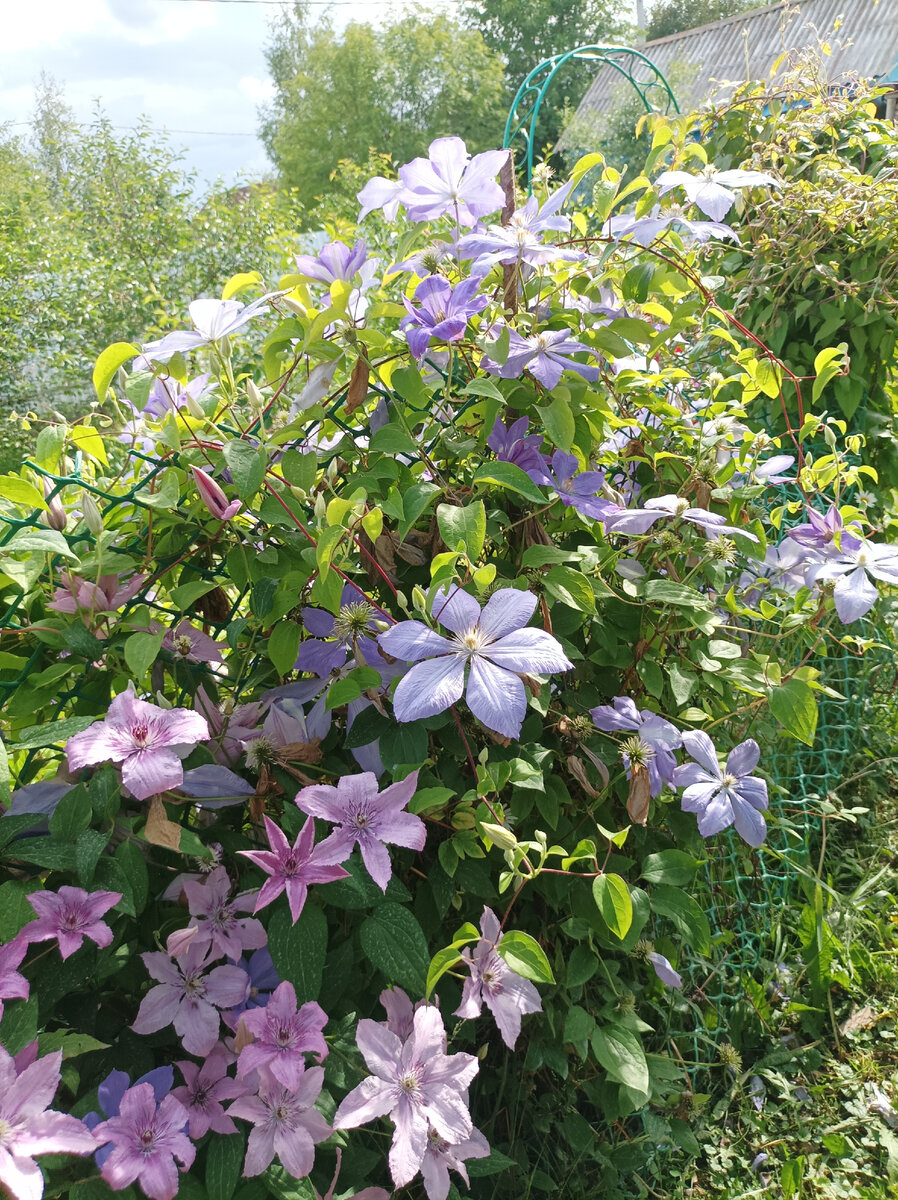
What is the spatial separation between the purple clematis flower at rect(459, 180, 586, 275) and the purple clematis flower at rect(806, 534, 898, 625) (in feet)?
1.67

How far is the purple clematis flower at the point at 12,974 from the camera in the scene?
0.63 m

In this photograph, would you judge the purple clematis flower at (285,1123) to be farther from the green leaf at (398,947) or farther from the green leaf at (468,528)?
the green leaf at (468,528)

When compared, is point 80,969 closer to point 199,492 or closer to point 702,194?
point 199,492

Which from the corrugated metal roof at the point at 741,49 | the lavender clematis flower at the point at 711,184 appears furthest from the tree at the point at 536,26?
the lavender clematis flower at the point at 711,184

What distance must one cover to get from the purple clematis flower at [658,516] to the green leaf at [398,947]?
19.8 inches

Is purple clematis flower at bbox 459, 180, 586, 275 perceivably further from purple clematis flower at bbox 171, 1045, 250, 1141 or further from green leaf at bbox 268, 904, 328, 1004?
purple clematis flower at bbox 171, 1045, 250, 1141

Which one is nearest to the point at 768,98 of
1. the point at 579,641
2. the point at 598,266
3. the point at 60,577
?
the point at 598,266

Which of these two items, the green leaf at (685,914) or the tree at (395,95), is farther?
the tree at (395,95)

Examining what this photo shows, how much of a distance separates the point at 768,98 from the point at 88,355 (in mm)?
6153

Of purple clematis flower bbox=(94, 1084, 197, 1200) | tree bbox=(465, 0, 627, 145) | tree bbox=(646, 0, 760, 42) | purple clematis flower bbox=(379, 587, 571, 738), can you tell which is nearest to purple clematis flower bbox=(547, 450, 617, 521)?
purple clematis flower bbox=(379, 587, 571, 738)

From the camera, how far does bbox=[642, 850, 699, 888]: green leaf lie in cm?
102

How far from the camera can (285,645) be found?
0.87m

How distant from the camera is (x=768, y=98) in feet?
5.86

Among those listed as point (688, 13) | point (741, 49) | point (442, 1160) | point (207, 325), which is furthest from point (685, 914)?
point (688, 13)
